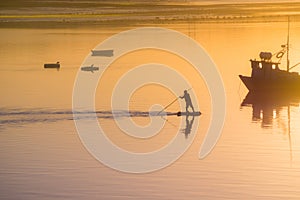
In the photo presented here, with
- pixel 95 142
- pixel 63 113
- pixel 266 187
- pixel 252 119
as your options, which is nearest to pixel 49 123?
pixel 63 113

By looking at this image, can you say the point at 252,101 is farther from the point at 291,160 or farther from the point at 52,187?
the point at 52,187

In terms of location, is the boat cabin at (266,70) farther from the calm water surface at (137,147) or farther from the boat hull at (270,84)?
the calm water surface at (137,147)

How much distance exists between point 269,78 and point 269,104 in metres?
6.29

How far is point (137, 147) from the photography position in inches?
1204

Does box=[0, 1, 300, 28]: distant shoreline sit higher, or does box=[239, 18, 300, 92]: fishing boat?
box=[0, 1, 300, 28]: distant shoreline

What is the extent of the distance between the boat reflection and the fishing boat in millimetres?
455

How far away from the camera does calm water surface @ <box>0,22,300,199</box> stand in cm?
2427

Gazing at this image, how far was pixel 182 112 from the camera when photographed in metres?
38.3

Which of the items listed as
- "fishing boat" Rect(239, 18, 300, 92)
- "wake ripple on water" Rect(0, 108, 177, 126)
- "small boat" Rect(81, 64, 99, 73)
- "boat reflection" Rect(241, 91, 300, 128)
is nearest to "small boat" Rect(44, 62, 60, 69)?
"small boat" Rect(81, 64, 99, 73)

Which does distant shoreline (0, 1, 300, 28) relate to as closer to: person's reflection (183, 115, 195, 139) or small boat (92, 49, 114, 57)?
small boat (92, 49, 114, 57)

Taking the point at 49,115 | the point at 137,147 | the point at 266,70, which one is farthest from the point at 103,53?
the point at 137,147

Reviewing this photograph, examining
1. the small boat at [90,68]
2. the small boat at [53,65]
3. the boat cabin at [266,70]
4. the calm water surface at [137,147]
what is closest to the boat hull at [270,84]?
the boat cabin at [266,70]

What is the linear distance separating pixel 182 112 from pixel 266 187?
1425 cm

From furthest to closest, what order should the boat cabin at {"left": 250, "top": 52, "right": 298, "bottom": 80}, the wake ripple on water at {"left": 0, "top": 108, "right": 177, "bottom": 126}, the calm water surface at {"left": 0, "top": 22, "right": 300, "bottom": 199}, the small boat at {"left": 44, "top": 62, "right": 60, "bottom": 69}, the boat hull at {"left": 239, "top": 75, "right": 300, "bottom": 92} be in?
the small boat at {"left": 44, "top": 62, "right": 60, "bottom": 69}, the boat cabin at {"left": 250, "top": 52, "right": 298, "bottom": 80}, the boat hull at {"left": 239, "top": 75, "right": 300, "bottom": 92}, the wake ripple on water at {"left": 0, "top": 108, "right": 177, "bottom": 126}, the calm water surface at {"left": 0, "top": 22, "right": 300, "bottom": 199}
